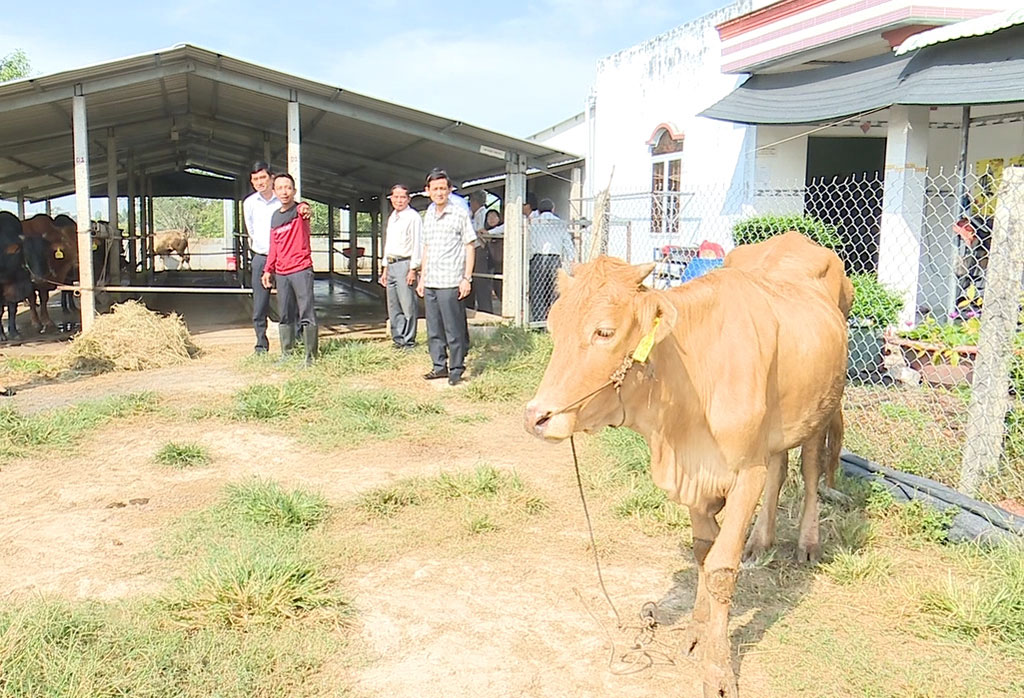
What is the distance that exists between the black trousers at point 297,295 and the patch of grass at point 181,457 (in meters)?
3.01

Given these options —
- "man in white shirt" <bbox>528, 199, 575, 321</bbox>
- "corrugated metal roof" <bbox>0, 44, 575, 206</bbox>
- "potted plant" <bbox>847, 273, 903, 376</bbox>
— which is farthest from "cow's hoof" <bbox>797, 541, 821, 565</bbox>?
A: "man in white shirt" <bbox>528, 199, 575, 321</bbox>

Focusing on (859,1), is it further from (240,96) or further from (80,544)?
(80,544)

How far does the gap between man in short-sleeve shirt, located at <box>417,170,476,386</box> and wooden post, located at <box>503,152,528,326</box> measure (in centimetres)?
281

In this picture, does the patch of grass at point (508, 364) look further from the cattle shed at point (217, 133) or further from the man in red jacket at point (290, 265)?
the man in red jacket at point (290, 265)

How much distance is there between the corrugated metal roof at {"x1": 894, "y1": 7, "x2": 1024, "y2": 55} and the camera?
23.3 ft

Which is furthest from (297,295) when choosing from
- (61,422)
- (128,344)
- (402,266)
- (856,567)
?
(856,567)

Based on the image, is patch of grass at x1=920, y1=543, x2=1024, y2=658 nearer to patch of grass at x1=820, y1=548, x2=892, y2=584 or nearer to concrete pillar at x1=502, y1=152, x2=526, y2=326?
patch of grass at x1=820, y1=548, x2=892, y2=584

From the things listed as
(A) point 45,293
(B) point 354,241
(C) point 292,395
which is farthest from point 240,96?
(B) point 354,241

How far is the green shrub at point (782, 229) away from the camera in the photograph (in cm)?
938

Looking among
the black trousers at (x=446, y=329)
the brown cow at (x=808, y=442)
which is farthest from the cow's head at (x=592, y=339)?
the black trousers at (x=446, y=329)

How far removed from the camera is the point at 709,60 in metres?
12.4

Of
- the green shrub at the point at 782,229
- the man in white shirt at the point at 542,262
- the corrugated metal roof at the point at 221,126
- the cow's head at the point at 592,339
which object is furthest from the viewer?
the man in white shirt at the point at 542,262

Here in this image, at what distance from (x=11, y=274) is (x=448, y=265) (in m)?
6.27

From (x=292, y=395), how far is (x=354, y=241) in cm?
1562
